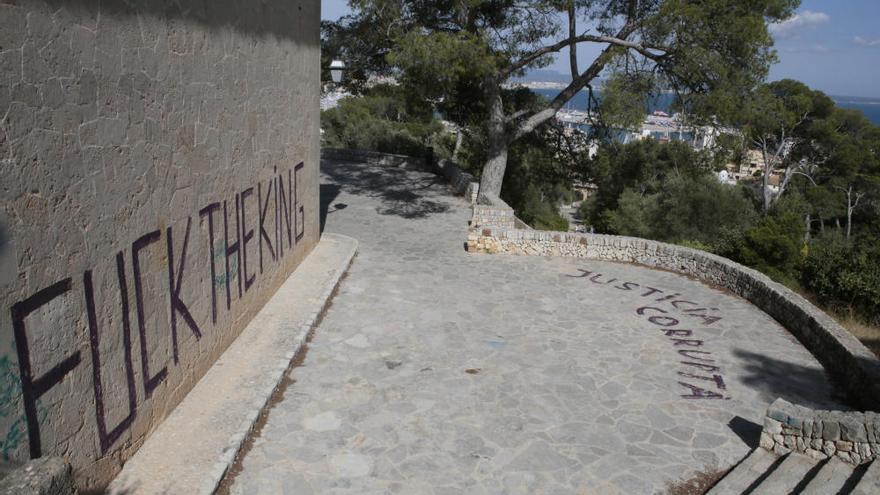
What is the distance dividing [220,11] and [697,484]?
20.4 feet

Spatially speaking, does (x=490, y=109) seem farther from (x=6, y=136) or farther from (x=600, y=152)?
(x=6, y=136)

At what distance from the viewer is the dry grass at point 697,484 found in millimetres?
5199

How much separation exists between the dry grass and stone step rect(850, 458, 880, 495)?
Answer: 985 millimetres

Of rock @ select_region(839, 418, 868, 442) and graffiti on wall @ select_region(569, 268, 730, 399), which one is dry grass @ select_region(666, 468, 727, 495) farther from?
graffiti on wall @ select_region(569, 268, 730, 399)

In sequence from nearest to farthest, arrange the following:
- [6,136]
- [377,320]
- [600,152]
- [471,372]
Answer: [6,136] < [471,372] < [377,320] < [600,152]

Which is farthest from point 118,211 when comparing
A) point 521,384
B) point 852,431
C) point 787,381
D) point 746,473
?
point 787,381

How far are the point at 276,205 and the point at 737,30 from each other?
1009 cm

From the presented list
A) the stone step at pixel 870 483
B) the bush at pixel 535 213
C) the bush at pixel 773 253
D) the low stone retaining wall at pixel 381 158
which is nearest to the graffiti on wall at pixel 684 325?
the stone step at pixel 870 483

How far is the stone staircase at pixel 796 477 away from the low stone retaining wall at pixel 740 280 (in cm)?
161

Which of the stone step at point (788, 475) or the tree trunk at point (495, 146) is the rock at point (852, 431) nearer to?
the stone step at point (788, 475)

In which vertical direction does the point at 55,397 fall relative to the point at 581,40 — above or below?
below

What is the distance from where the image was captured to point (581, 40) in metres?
15.2

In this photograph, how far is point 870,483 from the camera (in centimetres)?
492

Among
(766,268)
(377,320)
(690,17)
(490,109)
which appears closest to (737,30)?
(690,17)
